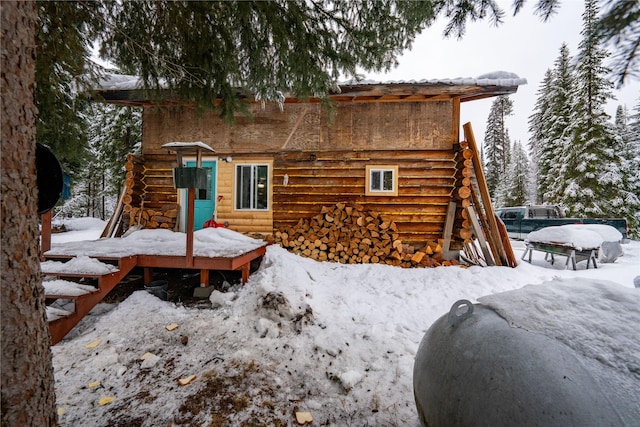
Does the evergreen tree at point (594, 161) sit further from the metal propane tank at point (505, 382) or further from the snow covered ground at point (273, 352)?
the metal propane tank at point (505, 382)

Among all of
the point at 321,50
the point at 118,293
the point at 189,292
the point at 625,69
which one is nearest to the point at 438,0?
the point at 321,50

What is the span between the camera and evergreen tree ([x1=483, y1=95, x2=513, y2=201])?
2792 centimetres

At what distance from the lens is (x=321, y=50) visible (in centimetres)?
325

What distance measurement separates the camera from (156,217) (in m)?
7.64

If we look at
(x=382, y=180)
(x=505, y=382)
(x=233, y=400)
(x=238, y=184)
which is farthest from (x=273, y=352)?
(x=238, y=184)

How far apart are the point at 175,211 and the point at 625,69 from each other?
8636mm

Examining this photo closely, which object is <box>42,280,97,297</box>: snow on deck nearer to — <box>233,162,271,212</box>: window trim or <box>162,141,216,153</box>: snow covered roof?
<box>162,141,216,153</box>: snow covered roof

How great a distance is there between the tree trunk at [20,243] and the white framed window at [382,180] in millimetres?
6522

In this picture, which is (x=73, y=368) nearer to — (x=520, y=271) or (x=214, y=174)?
(x=214, y=174)

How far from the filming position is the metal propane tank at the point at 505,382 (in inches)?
44.4

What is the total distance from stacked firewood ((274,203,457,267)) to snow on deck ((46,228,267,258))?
157 cm

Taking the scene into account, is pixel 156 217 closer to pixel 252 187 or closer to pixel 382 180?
pixel 252 187


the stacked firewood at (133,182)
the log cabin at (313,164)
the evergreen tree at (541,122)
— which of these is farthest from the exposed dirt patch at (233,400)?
the evergreen tree at (541,122)

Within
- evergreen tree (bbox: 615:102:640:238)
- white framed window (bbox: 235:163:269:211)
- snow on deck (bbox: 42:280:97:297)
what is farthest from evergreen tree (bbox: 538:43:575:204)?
snow on deck (bbox: 42:280:97:297)
